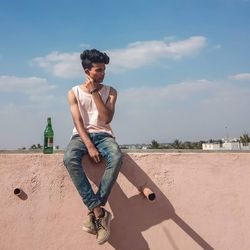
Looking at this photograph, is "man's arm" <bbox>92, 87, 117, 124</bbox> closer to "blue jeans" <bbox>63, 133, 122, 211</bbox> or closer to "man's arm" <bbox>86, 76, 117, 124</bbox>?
"man's arm" <bbox>86, 76, 117, 124</bbox>

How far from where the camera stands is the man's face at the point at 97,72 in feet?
9.81

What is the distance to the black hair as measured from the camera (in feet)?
9.75

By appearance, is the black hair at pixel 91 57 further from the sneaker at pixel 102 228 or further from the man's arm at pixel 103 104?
the sneaker at pixel 102 228

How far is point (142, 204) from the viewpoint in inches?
123

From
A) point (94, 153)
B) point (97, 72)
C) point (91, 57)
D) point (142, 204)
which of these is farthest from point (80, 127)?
point (142, 204)

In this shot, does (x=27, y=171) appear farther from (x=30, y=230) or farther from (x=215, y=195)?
(x=215, y=195)

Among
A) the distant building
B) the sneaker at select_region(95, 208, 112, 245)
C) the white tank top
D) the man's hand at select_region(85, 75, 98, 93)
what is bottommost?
the sneaker at select_region(95, 208, 112, 245)

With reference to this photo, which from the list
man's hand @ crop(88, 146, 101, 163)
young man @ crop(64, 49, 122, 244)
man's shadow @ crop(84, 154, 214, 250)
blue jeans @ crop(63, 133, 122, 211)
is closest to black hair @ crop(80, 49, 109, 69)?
young man @ crop(64, 49, 122, 244)

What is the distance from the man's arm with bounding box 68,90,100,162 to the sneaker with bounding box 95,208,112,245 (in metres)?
0.50

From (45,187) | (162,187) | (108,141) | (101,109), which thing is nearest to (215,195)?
(162,187)

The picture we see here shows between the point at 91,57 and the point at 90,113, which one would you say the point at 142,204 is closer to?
the point at 90,113

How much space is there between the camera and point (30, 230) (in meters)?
3.02

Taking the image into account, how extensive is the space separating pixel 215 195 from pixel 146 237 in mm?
774

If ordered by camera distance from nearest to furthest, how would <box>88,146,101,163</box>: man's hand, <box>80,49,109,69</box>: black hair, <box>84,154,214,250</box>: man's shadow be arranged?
<box>88,146,101,163</box>: man's hand, <box>80,49,109,69</box>: black hair, <box>84,154,214,250</box>: man's shadow
